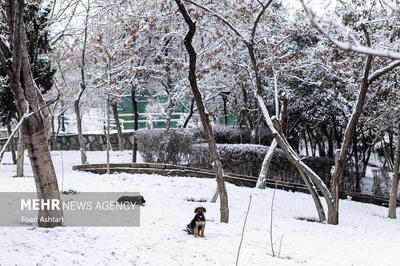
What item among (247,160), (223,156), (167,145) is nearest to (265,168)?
(247,160)

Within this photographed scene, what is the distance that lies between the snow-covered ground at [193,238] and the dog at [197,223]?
0.11 metres

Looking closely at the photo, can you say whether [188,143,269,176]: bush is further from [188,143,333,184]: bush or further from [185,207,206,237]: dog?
[185,207,206,237]: dog

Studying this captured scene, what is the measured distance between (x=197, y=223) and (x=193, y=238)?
8.5 inches

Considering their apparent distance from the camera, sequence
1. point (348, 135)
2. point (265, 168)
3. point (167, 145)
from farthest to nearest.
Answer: point (167, 145)
point (265, 168)
point (348, 135)

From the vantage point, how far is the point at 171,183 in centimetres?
1026

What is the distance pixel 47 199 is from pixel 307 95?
11.8 meters

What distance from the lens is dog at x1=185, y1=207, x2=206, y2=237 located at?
5378 mm

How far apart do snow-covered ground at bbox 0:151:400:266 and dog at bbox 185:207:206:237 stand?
11cm

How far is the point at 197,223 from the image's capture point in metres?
5.44

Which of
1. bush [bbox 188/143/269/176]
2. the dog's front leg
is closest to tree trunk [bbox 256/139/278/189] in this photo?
bush [bbox 188/143/269/176]

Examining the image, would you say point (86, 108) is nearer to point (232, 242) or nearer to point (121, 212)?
point (121, 212)

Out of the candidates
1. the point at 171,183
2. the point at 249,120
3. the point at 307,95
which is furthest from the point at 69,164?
the point at 307,95

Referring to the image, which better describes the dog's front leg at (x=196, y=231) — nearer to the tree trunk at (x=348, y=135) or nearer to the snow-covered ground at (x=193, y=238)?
the snow-covered ground at (x=193, y=238)

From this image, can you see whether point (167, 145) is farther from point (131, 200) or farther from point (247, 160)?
point (131, 200)
